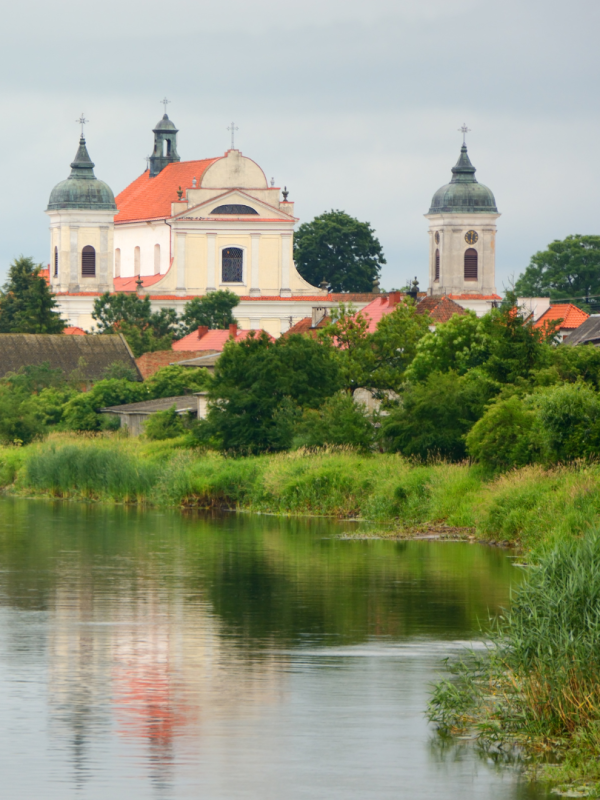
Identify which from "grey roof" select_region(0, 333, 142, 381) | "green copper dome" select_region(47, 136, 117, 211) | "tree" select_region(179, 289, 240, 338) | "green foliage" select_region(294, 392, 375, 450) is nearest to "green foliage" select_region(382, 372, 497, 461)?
"green foliage" select_region(294, 392, 375, 450)

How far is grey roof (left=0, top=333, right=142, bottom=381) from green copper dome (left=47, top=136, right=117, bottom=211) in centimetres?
3027

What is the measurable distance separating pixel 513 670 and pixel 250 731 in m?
2.55

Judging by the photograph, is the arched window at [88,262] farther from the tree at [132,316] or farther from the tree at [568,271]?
the tree at [568,271]

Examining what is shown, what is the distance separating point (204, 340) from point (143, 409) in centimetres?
2592

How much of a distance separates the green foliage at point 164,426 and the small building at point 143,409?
138 cm

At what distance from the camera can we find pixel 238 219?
111 m

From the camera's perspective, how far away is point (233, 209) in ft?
365

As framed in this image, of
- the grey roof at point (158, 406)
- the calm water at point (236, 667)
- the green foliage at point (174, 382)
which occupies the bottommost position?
the calm water at point (236, 667)

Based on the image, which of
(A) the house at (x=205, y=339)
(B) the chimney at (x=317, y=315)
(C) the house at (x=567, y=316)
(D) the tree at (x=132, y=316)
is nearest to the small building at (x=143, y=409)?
(A) the house at (x=205, y=339)

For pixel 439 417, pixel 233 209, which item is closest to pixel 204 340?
pixel 233 209

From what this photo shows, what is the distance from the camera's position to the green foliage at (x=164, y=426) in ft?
188

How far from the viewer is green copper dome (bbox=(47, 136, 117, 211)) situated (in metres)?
114

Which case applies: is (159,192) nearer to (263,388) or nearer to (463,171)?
(463,171)

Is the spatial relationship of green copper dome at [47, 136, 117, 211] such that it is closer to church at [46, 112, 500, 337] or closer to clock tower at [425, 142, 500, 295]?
church at [46, 112, 500, 337]
